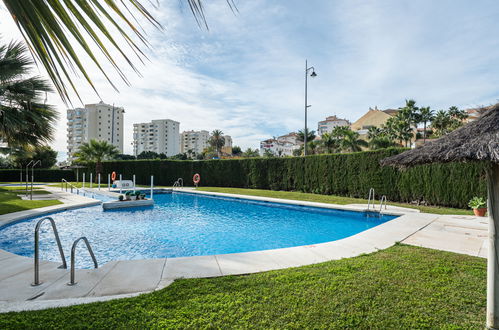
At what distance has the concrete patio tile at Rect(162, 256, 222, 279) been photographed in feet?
14.9

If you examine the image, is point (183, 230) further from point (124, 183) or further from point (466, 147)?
point (124, 183)

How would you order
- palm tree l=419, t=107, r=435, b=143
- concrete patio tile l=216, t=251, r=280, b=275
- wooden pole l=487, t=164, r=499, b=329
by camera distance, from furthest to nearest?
palm tree l=419, t=107, r=435, b=143
concrete patio tile l=216, t=251, r=280, b=275
wooden pole l=487, t=164, r=499, b=329

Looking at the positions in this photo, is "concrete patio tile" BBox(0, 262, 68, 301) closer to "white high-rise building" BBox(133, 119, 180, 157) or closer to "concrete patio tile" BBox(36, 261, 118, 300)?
"concrete patio tile" BBox(36, 261, 118, 300)

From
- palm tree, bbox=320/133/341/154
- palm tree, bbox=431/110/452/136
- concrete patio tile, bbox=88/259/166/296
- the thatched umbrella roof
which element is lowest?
concrete patio tile, bbox=88/259/166/296

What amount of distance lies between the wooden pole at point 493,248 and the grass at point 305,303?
0.20 metres

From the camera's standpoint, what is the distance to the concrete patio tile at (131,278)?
3941 mm

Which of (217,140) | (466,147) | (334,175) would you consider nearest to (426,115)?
(334,175)

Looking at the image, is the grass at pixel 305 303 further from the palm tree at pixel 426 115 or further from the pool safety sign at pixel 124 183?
the palm tree at pixel 426 115

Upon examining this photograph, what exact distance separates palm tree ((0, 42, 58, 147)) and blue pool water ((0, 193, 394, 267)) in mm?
3651

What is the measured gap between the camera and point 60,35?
740mm

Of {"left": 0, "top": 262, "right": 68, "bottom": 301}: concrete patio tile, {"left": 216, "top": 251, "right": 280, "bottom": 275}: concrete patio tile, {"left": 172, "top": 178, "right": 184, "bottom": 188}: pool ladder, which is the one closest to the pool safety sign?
{"left": 172, "top": 178, "right": 184, "bottom": 188}: pool ladder

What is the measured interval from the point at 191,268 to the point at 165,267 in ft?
1.57

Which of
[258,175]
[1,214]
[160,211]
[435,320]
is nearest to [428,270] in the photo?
[435,320]

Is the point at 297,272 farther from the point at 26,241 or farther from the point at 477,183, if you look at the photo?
the point at 477,183
